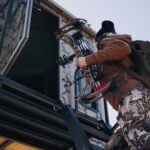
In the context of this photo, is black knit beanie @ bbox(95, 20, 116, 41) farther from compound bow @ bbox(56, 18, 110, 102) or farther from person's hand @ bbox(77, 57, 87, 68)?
person's hand @ bbox(77, 57, 87, 68)

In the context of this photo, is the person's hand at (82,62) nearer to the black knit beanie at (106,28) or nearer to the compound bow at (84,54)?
the compound bow at (84,54)

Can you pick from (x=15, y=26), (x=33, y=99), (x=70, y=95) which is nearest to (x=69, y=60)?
(x=33, y=99)

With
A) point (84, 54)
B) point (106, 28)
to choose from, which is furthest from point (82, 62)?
point (106, 28)

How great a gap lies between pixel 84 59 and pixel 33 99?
1.63m

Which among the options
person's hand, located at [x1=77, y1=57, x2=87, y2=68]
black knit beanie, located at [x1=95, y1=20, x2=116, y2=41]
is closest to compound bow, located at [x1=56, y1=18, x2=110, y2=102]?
person's hand, located at [x1=77, y1=57, x2=87, y2=68]

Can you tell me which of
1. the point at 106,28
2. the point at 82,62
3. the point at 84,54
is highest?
the point at 106,28

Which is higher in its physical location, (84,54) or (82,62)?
(84,54)

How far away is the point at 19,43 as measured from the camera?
191 inches

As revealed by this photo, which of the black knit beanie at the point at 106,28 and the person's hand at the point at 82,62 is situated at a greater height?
the black knit beanie at the point at 106,28

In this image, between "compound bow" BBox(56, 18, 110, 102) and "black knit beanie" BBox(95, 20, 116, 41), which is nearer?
"compound bow" BBox(56, 18, 110, 102)

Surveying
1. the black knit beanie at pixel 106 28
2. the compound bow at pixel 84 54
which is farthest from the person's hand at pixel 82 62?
the black knit beanie at pixel 106 28

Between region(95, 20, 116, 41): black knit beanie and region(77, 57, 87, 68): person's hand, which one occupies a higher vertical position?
region(95, 20, 116, 41): black knit beanie

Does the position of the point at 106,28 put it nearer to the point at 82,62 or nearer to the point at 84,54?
the point at 84,54

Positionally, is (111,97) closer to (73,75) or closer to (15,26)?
(15,26)
